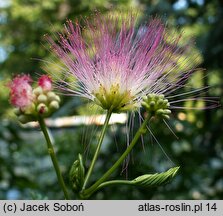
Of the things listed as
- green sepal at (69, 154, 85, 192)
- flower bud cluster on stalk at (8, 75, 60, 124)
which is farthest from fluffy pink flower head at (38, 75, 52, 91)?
green sepal at (69, 154, 85, 192)

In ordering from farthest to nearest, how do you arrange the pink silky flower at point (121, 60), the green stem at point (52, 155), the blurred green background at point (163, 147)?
the blurred green background at point (163, 147) → the pink silky flower at point (121, 60) → the green stem at point (52, 155)

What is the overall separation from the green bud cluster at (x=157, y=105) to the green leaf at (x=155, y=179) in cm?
12

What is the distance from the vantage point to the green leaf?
2.83 feet

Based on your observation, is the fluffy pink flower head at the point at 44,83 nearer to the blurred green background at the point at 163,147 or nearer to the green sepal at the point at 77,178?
the green sepal at the point at 77,178

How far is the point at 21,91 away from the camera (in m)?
0.90

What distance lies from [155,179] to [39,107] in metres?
0.24

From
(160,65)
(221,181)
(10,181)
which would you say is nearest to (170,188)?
(221,181)

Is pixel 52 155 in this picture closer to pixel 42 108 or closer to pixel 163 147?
pixel 42 108

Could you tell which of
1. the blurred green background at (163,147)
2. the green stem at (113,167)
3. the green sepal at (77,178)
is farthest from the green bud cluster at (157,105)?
the blurred green background at (163,147)

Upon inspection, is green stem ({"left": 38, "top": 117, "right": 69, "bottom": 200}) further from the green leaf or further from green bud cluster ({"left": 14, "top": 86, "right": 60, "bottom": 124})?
the green leaf

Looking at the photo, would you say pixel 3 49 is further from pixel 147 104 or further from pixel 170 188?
pixel 147 104

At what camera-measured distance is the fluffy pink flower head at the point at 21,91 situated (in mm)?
885

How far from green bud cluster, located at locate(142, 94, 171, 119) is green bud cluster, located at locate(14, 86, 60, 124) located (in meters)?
0.18

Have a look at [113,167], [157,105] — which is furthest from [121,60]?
[113,167]
